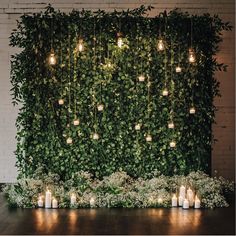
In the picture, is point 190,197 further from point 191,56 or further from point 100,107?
point 191,56

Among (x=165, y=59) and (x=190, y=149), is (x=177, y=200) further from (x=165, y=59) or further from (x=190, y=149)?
(x=165, y=59)

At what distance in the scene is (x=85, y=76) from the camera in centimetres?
801

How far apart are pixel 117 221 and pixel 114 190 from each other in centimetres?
113

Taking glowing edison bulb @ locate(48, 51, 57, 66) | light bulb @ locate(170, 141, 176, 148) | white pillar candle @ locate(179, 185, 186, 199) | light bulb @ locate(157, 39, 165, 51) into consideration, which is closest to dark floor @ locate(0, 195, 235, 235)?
white pillar candle @ locate(179, 185, 186, 199)

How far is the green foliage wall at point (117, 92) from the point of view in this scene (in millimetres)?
7973

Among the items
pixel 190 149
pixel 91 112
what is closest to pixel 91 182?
pixel 91 112

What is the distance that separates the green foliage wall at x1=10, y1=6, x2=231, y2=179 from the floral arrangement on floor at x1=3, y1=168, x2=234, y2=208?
23cm

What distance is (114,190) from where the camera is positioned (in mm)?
7457

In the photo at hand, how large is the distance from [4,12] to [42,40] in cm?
144

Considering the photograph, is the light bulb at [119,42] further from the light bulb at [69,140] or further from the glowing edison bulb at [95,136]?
the light bulb at [69,140]

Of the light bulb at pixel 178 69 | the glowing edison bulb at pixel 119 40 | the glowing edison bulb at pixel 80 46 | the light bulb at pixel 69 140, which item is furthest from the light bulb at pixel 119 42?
the light bulb at pixel 69 140

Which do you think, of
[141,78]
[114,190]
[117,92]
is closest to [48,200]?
[114,190]

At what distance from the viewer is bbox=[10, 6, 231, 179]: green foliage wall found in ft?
26.2

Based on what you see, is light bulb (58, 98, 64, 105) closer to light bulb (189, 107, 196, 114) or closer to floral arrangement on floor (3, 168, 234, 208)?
floral arrangement on floor (3, 168, 234, 208)
